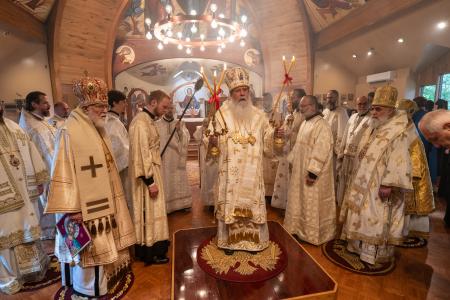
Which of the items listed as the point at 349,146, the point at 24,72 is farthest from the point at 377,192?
the point at 24,72

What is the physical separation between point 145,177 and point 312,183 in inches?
86.4

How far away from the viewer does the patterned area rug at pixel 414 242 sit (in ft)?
11.8

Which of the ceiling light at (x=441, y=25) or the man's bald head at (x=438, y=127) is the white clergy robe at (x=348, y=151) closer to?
the man's bald head at (x=438, y=127)

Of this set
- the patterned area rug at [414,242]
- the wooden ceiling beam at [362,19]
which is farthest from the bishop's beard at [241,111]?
the wooden ceiling beam at [362,19]

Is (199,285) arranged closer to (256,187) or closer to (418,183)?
(256,187)

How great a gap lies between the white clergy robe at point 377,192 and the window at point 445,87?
21.2 feet

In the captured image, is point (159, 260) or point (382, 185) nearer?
point (382, 185)

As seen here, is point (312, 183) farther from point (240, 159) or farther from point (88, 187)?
point (88, 187)

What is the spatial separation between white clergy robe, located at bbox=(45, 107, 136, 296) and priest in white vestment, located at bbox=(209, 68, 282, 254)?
1127mm

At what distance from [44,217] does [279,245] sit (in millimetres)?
3406

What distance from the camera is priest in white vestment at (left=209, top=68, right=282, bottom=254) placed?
9.59ft

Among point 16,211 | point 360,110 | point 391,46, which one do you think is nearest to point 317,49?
point 391,46

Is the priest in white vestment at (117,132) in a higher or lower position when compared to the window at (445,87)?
lower

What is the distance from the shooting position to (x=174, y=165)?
4.79m
